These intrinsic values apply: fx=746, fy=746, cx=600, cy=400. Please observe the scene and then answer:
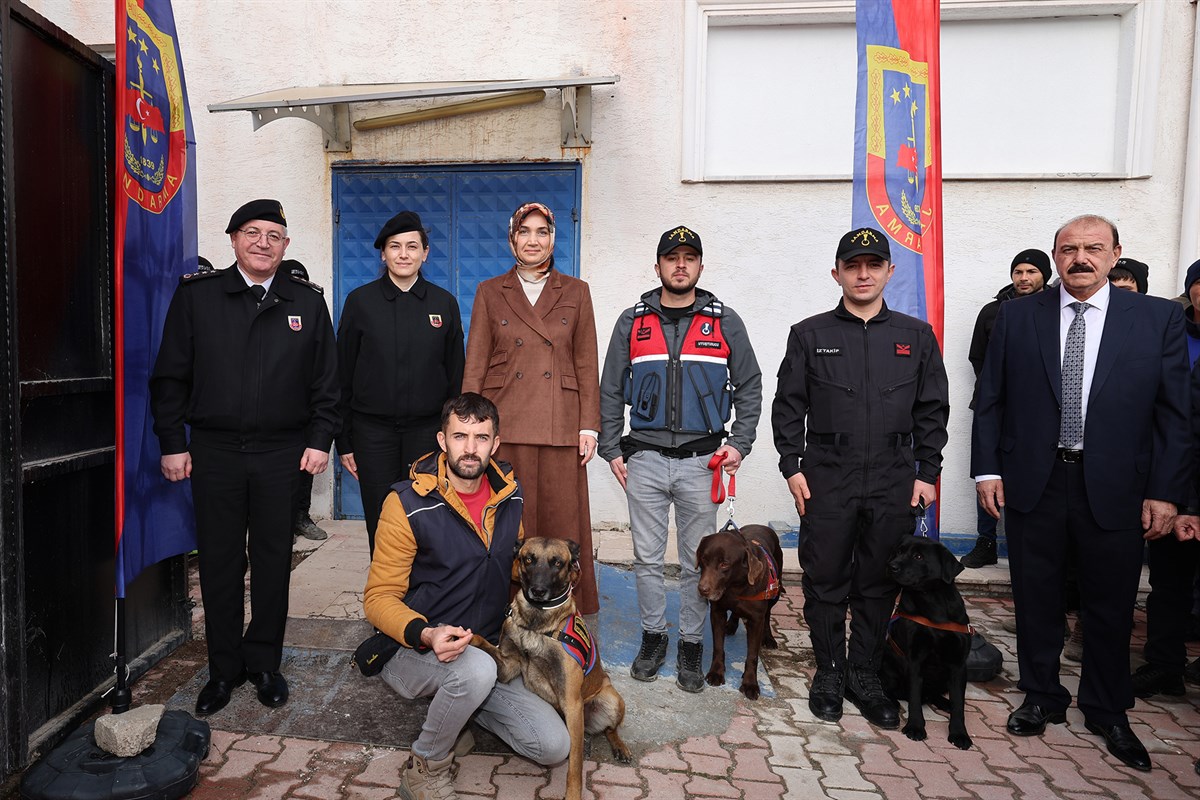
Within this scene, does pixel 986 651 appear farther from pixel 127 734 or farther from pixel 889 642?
pixel 127 734

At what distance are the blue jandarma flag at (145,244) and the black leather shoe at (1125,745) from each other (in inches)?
174

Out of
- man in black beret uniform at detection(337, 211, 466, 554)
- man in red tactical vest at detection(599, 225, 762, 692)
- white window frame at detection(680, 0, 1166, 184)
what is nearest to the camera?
man in red tactical vest at detection(599, 225, 762, 692)

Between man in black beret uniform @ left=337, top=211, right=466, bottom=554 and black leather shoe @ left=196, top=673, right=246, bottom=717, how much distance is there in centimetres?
95

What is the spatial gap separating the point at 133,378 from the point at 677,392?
251cm

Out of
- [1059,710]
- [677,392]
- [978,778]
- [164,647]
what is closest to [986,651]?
[1059,710]

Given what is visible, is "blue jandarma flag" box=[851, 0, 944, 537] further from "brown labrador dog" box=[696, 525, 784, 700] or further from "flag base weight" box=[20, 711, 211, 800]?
"flag base weight" box=[20, 711, 211, 800]

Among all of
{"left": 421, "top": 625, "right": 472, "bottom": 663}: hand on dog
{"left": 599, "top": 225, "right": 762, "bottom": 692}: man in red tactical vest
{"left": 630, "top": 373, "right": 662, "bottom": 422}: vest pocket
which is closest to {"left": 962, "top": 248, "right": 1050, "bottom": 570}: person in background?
{"left": 599, "top": 225, "right": 762, "bottom": 692}: man in red tactical vest

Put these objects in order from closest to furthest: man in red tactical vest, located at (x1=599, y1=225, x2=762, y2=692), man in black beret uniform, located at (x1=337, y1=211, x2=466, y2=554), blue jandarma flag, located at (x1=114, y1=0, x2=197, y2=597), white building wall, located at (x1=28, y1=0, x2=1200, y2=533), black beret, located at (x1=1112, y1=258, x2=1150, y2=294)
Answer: blue jandarma flag, located at (x1=114, y1=0, x2=197, y2=597), man in red tactical vest, located at (x1=599, y1=225, x2=762, y2=692), man in black beret uniform, located at (x1=337, y1=211, x2=466, y2=554), black beret, located at (x1=1112, y1=258, x2=1150, y2=294), white building wall, located at (x1=28, y1=0, x2=1200, y2=533)

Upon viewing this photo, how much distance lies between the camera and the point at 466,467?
2986 mm

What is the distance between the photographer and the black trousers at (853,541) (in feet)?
11.6

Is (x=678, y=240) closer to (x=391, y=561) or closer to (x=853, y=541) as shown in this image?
(x=853, y=541)

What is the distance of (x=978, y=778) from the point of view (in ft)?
10.2

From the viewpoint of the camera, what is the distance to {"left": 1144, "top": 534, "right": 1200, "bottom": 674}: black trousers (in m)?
3.94

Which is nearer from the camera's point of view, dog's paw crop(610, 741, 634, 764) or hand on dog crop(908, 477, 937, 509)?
dog's paw crop(610, 741, 634, 764)
